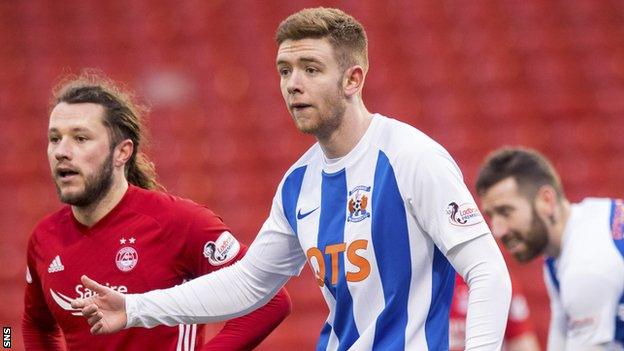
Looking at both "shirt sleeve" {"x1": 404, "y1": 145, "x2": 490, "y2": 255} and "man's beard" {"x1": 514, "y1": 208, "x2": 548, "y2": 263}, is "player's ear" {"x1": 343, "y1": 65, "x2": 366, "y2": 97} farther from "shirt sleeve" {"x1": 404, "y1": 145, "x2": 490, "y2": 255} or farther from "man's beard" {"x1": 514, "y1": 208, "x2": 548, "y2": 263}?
"man's beard" {"x1": 514, "y1": 208, "x2": 548, "y2": 263}

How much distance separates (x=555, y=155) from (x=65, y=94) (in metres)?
7.20

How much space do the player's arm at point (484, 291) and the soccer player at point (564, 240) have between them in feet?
0.40

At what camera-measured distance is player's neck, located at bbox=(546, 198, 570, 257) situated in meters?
3.35

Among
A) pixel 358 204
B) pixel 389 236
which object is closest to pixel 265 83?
pixel 358 204

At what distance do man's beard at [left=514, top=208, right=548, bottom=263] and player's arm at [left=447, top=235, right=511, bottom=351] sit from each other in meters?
0.10

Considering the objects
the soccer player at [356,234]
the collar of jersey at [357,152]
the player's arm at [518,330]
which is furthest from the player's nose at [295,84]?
the player's arm at [518,330]


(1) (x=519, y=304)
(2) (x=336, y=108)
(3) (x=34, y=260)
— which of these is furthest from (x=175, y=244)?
(1) (x=519, y=304)

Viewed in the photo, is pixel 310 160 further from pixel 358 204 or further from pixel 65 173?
pixel 65 173

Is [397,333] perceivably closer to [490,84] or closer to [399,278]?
[399,278]

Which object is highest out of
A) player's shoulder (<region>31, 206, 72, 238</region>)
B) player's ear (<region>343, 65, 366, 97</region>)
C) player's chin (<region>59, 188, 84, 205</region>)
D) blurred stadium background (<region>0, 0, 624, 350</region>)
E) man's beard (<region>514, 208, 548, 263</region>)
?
blurred stadium background (<region>0, 0, 624, 350</region>)

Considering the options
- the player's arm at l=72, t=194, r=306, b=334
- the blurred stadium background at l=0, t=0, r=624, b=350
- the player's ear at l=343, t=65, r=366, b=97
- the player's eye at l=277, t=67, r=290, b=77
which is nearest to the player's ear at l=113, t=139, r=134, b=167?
the player's arm at l=72, t=194, r=306, b=334

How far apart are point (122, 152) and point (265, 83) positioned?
7082 mm

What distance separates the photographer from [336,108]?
3.62 metres

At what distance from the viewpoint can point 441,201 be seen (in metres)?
3.34
